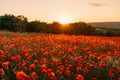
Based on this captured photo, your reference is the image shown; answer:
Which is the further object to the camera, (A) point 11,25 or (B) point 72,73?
(A) point 11,25

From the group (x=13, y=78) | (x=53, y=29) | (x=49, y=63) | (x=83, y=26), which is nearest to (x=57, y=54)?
(x=49, y=63)

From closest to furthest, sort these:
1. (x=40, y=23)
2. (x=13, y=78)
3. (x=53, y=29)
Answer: (x=13, y=78) < (x=53, y=29) < (x=40, y=23)

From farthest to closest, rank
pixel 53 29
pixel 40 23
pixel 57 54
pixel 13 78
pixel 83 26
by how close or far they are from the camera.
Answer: pixel 40 23 → pixel 53 29 → pixel 83 26 → pixel 57 54 → pixel 13 78

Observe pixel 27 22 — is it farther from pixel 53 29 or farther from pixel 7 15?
pixel 53 29

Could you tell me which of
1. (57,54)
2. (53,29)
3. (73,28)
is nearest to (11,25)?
(53,29)

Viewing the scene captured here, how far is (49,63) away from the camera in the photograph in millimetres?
7977

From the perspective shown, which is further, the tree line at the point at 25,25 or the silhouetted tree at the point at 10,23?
the silhouetted tree at the point at 10,23

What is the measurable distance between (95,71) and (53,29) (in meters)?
42.1

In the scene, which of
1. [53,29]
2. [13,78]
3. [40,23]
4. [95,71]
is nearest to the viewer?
[13,78]

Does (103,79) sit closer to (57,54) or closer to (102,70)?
(102,70)

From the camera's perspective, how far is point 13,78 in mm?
6938

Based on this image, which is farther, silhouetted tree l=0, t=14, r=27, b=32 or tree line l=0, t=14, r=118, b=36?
silhouetted tree l=0, t=14, r=27, b=32

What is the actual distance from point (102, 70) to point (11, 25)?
4946 centimetres

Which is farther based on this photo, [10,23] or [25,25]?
[25,25]
